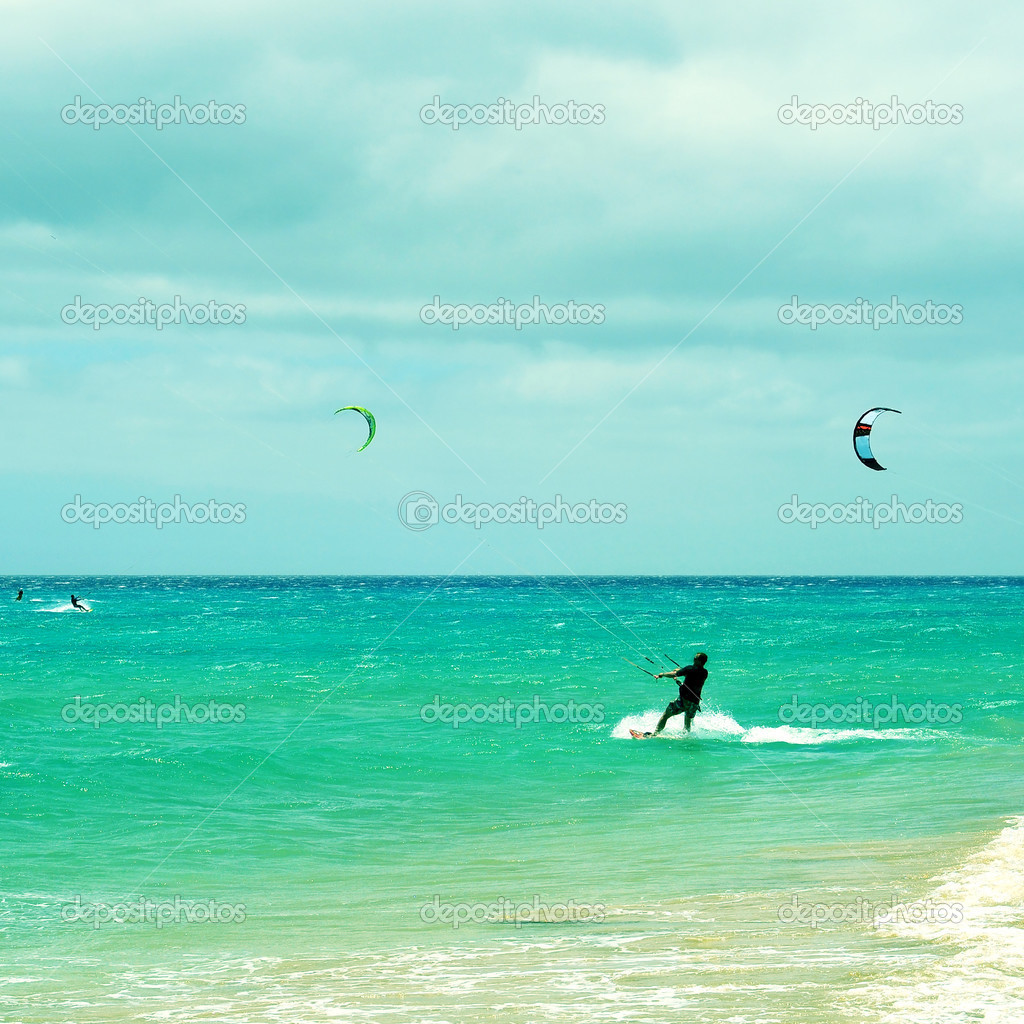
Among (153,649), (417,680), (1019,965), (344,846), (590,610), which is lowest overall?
(1019,965)

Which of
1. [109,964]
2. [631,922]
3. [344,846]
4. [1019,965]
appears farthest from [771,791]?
[109,964]

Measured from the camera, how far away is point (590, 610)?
305 feet

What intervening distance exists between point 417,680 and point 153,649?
16.4 m

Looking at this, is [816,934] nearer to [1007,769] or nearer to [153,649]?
[1007,769]
